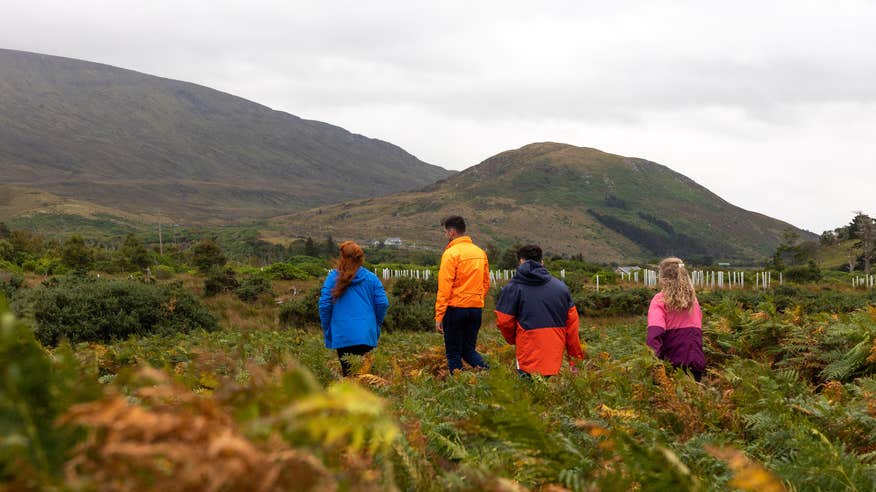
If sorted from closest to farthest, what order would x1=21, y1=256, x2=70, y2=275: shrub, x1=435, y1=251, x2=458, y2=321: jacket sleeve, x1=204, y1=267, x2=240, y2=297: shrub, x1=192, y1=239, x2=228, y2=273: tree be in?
x1=435, y1=251, x2=458, y2=321: jacket sleeve < x1=204, y1=267, x2=240, y2=297: shrub < x1=21, y1=256, x2=70, y2=275: shrub < x1=192, y1=239, x2=228, y2=273: tree

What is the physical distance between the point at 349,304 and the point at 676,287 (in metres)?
3.52

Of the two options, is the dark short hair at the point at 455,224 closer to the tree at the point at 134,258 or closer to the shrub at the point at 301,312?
the shrub at the point at 301,312

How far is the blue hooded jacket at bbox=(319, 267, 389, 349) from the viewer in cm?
799

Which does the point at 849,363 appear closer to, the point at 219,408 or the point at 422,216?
the point at 219,408

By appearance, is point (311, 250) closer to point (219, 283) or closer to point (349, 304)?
point (219, 283)

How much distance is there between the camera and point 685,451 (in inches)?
136

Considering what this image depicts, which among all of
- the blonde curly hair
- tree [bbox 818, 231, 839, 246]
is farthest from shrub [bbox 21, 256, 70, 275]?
tree [bbox 818, 231, 839, 246]

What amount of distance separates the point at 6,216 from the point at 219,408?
19314 centimetres

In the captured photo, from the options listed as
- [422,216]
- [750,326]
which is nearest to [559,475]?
[750,326]

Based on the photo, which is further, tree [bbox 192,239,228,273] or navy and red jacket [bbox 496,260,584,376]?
tree [bbox 192,239,228,273]

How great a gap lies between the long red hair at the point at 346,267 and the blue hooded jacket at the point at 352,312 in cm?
7

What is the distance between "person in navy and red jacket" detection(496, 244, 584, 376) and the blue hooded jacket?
148 centimetres

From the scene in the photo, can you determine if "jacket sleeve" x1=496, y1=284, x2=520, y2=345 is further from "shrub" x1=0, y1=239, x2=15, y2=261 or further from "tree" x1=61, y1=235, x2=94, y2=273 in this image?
"shrub" x1=0, y1=239, x2=15, y2=261

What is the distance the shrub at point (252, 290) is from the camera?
92.8ft
